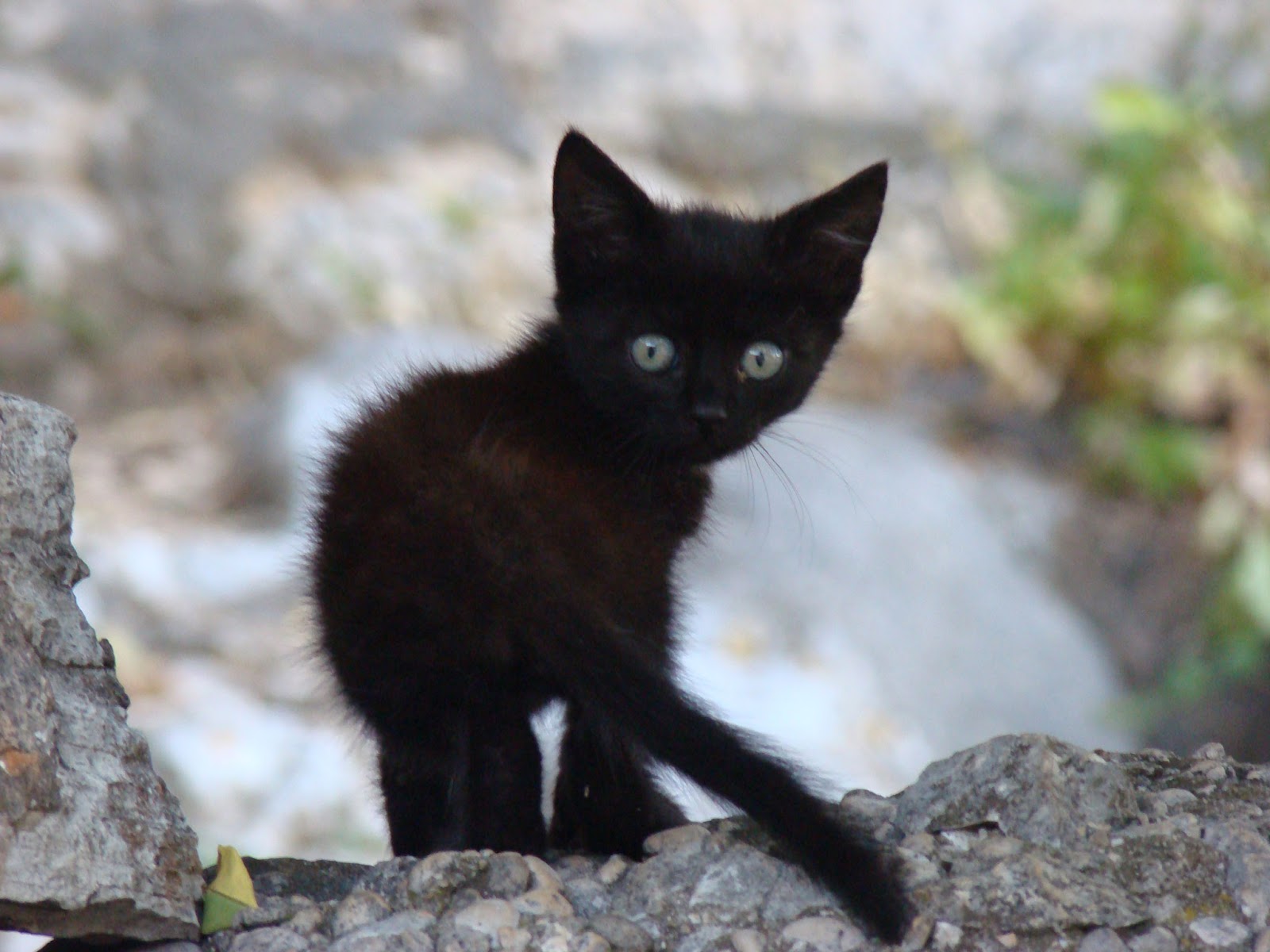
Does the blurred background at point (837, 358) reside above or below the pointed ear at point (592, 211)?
above

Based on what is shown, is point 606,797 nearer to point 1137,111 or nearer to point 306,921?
point 306,921

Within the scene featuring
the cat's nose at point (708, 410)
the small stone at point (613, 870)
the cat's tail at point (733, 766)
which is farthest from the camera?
the cat's nose at point (708, 410)

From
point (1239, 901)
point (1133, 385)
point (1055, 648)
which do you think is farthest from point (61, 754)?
point (1133, 385)

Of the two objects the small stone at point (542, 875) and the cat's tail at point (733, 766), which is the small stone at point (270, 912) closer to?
the small stone at point (542, 875)

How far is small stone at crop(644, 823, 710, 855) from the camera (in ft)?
6.22

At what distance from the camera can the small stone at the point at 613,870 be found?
1.89m

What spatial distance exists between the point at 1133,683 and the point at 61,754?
4336 millimetres

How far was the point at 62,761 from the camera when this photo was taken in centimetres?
162

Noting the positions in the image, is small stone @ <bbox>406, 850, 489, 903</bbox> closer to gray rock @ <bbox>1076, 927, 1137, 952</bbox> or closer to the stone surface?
the stone surface

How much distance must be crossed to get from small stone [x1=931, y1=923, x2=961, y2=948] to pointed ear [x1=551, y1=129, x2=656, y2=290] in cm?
109

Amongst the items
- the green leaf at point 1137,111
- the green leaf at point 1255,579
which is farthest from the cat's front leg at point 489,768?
the green leaf at point 1137,111

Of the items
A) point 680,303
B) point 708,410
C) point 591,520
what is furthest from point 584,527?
point 680,303

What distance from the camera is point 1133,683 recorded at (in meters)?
5.23

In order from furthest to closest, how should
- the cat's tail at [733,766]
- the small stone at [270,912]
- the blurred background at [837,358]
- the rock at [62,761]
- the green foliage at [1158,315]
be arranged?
1. the green foliage at [1158,315]
2. the blurred background at [837,358]
3. the small stone at [270,912]
4. the cat's tail at [733,766]
5. the rock at [62,761]
